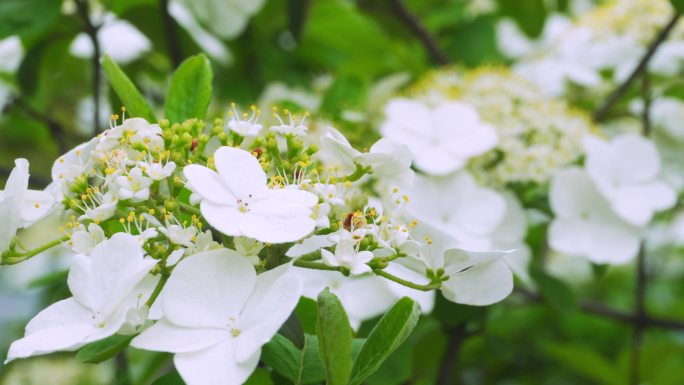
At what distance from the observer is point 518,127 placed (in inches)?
44.8

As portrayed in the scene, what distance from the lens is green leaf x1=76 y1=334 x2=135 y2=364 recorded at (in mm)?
604

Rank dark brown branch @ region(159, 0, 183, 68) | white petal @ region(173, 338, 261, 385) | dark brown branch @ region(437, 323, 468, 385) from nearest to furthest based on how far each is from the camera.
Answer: white petal @ region(173, 338, 261, 385) < dark brown branch @ region(437, 323, 468, 385) < dark brown branch @ region(159, 0, 183, 68)

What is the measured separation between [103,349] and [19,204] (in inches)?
5.3

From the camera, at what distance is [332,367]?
59 cm

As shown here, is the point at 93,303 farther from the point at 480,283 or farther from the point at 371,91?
the point at 371,91

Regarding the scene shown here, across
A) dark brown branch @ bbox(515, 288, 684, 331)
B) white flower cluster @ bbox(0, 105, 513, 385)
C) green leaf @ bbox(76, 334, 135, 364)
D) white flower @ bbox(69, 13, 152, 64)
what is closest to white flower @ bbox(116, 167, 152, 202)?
white flower cluster @ bbox(0, 105, 513, 385)

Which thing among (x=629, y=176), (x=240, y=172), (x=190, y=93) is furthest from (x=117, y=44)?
(x=240, y=172)

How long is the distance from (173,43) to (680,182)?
828 mm

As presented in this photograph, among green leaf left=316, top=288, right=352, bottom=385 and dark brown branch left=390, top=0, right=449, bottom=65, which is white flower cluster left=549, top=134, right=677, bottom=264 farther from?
green leaf left=316, top=288, right=352, bottom=385

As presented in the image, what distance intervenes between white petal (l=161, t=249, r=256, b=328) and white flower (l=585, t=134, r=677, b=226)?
67 cm

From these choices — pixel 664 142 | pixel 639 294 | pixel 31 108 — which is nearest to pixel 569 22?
pixel 664 142

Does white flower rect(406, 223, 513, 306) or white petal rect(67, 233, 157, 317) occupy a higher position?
white petal rect(67, 233, 157, 317)

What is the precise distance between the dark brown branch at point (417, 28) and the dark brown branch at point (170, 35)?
0.42 metres

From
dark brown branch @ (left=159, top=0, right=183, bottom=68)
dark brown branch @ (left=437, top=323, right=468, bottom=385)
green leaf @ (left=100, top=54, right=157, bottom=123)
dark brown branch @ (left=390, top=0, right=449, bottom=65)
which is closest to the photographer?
green leaf @ (left=100, top=54, right=157, bottom=123)
